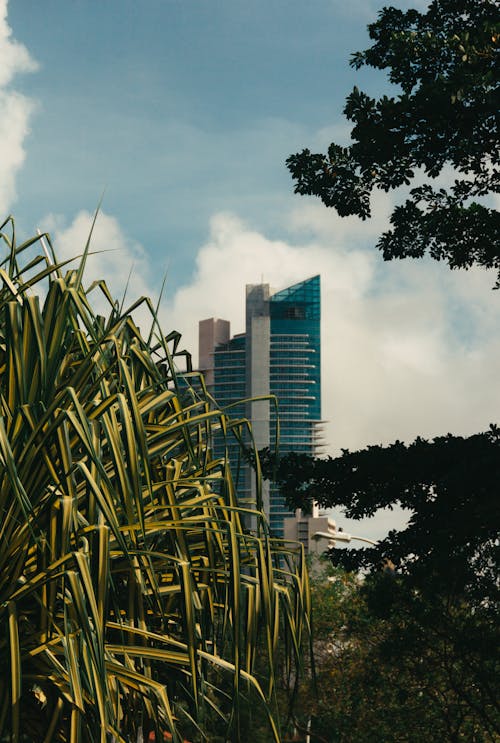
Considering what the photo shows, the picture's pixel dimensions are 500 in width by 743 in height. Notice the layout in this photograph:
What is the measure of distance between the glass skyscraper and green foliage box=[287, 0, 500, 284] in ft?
404

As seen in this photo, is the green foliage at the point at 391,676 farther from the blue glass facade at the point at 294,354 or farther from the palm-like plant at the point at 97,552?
the blue glass facade at the point at 294,354

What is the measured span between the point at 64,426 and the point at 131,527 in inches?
24.0

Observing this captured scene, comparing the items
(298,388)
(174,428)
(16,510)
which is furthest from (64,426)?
(298,388)

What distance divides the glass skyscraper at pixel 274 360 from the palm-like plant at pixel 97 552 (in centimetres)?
12836

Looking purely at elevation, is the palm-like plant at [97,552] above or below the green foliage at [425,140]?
below

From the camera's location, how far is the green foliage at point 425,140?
1023 centimetres

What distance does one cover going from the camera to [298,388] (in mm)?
163500

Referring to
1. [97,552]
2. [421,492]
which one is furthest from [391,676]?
[97,552]

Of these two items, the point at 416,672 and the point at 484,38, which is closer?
the point at 484,38

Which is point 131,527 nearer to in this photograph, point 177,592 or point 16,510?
point 16,510

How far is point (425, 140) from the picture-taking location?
10.8 metres

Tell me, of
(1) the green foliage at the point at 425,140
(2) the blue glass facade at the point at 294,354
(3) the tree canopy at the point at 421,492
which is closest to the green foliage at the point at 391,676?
(3) the tree canopy at the point at 421,492

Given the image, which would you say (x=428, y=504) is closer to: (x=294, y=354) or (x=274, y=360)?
(x=294, y=354)

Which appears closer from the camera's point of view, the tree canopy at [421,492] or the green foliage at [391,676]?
the tree canopy at [421,492]
